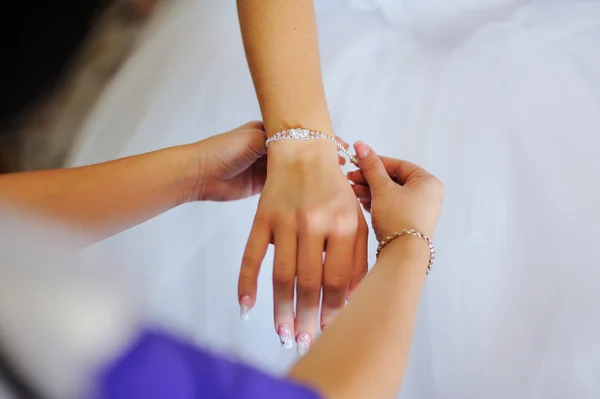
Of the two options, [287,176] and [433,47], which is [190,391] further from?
[433,47]

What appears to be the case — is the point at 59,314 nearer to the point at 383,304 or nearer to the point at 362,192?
the point at 383,304

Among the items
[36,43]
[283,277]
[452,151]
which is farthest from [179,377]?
[36,43]

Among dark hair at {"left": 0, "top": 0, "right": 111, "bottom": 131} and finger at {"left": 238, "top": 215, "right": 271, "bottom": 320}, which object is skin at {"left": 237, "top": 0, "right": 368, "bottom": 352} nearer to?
finger at {"left": 238, "top": 215, "right": 271, "bottom": 320}

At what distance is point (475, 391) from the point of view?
1.98 feet

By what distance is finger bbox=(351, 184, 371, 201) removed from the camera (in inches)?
25.7

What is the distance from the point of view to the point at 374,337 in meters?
0.39

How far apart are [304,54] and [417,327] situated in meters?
0.40

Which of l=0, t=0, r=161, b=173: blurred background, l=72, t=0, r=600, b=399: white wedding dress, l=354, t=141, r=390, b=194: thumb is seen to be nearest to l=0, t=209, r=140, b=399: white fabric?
l=72, t=0, r=600, b=399: white wedding dress

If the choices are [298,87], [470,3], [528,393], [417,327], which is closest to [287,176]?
[298,87]

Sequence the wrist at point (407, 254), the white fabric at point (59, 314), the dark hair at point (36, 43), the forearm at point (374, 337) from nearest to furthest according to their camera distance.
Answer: the white fabric at point (59, 314) < the forearm at point (374, 337) < the wrist at point (407, 254) < the dark hair at point (36, 43)

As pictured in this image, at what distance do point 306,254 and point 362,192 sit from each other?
15cm

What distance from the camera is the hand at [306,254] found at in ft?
1.78

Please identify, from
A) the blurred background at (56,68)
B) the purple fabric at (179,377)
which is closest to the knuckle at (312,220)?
the purple fabric at (179,377)

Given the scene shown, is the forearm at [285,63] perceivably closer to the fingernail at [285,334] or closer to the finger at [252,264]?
the finger at [252,264]
